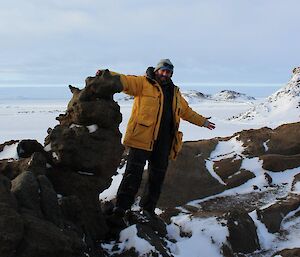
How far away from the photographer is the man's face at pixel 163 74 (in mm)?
8008

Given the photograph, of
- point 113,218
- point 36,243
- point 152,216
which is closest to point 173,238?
point 152,216

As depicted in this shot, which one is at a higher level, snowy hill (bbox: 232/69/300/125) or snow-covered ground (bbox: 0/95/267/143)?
snowy hill (bbox: 232/69/300/125)

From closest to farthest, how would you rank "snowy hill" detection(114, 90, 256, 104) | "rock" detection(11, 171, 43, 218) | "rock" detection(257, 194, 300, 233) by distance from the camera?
"rock" detection(11, 171, 43, 218)
"rock" detection(257, 194, 300, 233)
"snowy hill" detection(114, 90, 256, 104)

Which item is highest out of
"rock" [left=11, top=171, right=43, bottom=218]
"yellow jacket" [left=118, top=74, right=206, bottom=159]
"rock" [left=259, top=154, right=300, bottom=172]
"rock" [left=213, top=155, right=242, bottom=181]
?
"yellow jacket" [left=118, top=74, right=206, bottom=159]

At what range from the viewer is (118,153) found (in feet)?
27.3

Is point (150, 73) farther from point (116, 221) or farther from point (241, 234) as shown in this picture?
point (241, 234)

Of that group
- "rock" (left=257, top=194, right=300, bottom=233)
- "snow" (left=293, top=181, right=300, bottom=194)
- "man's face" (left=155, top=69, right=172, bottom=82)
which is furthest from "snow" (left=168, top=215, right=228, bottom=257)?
"snow" (left=293, top=181, right=300, bottom=194)

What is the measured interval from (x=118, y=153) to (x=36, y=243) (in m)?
3.03

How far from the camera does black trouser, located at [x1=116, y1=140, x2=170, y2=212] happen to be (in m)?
8.06

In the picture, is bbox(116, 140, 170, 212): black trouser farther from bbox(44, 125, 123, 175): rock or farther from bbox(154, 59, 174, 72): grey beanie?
bbox(154, 59, 174, 72): grey beanie

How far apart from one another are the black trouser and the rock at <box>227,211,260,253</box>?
6.01 ft

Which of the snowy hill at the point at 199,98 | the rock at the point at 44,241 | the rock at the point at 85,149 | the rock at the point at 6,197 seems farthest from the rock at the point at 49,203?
the snowy hill at the point at 199,98

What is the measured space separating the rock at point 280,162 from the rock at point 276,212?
2330mm

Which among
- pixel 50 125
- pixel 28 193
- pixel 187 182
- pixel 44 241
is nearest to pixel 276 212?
pixel 187 182
